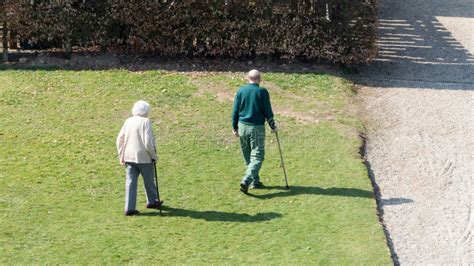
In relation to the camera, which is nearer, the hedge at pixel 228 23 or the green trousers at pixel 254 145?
the green trousers at pixel 254 145

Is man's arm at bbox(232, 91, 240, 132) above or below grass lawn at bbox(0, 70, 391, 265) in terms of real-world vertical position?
above

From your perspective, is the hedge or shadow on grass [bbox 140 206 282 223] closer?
shadow on grass [bbox 140 206 282 223]

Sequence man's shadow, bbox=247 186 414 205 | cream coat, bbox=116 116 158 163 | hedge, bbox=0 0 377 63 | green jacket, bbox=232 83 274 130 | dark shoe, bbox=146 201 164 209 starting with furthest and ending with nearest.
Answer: hedge, bbox=0 0 377 63
man's shadow, bbox=247 186 414 205
green jacket, bbox=232 83 274 130
dark shoe, bbox=146 201 164 209
cream coat, bbox=116 116 158 163

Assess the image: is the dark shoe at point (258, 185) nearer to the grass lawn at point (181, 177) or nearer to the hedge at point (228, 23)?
the grass lawn at point (181, 177)

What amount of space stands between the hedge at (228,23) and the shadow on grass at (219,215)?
622cm

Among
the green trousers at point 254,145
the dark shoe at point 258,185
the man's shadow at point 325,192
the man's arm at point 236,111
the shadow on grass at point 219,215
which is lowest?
the shadow on grass at point 219,215

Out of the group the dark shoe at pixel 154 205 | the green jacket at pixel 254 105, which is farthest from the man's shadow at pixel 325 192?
the dark shoe at pixel 154 205

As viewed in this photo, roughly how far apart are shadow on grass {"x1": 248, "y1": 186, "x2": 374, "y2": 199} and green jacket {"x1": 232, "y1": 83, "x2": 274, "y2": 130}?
95cm

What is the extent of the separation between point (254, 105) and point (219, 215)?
1.55 meters

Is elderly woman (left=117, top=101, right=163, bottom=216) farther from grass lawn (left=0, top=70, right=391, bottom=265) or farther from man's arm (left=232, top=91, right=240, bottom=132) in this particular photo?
man's arm (left=232, top=91, right=240, bottom=132)

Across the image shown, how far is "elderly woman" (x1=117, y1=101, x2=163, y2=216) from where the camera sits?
1051 centimetres

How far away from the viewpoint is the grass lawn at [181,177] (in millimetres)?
9961

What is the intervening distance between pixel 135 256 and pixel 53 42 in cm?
856

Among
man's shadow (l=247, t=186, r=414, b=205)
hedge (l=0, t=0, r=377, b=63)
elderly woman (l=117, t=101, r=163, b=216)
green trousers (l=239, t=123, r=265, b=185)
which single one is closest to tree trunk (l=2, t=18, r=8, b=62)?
hedge (l=0, t=0, r=377, b=63)
